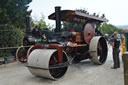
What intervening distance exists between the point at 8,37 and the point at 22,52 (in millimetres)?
2067

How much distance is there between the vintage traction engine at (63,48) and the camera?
3932mm

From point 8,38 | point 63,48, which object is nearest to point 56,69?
point 63,48

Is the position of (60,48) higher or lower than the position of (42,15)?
lower

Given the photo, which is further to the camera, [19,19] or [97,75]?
[19,19]

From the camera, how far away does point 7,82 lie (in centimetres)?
418

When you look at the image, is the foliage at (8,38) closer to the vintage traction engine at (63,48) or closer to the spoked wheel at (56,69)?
the vintage traction engine at (63,48)

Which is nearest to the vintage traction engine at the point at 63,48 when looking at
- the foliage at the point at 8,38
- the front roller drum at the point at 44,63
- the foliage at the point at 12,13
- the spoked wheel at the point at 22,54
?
the front roller drum at the point at 44,63

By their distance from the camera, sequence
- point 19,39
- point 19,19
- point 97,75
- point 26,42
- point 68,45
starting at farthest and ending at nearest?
point 19,19
point 19,39
point 26,42
point 68,45
point 97,75

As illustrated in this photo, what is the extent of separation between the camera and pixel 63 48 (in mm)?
5188

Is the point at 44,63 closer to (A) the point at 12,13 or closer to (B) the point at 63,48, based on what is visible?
(B) the point at 63,48

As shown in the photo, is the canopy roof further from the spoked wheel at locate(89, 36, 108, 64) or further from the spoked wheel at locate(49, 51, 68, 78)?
the spoked wheel at locate(49, 51, 68, 78)

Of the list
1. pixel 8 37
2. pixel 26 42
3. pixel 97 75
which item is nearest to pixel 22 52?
pixel 26 42

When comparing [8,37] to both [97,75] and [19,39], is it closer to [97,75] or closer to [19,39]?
[19,39]

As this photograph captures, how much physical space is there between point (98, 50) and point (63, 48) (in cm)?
171
